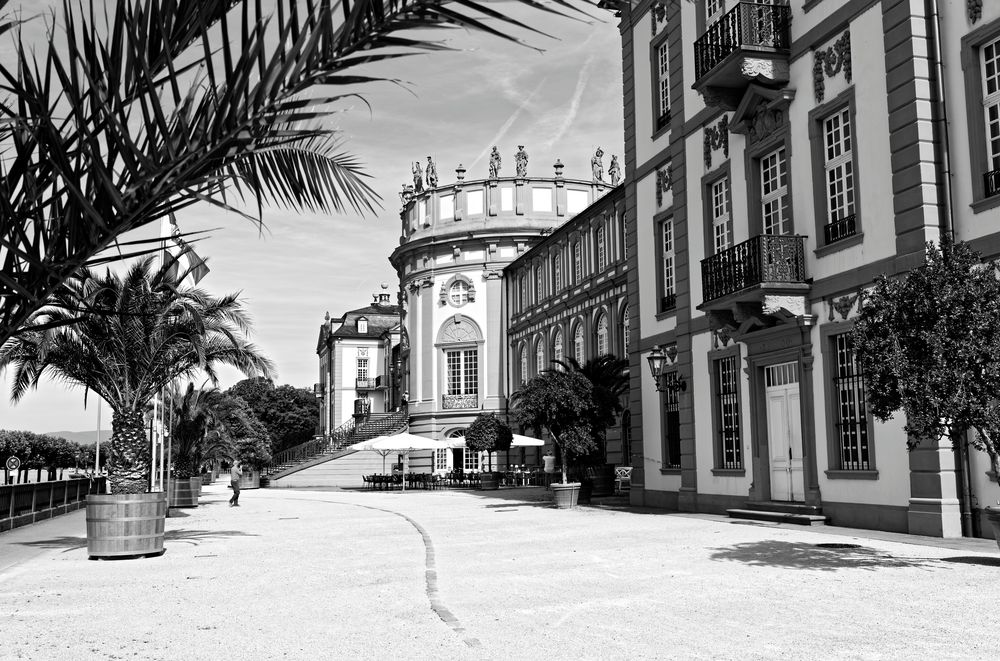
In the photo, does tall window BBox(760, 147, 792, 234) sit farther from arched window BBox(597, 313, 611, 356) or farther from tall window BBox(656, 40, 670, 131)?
arched window BBox(597, 313, 611, 356)

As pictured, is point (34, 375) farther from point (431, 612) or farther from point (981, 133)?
point (981, 133)

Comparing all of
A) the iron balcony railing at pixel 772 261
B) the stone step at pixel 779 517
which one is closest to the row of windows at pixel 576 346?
the stone step at pixel 779 517

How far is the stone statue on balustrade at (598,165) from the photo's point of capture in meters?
55.3

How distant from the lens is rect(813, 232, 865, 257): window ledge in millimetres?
15841

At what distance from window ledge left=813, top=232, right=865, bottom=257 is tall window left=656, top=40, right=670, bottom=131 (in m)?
7.79

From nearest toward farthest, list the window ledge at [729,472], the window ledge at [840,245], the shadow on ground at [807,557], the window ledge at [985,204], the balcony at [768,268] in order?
the shadow on ground at [807,557], the window ledge at [985,204], the window ledge at [840,245], the balcony at [768,268], the window ledge at [729,472]

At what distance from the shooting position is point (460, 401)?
53.3 metres

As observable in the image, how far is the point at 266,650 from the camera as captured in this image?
6.95m

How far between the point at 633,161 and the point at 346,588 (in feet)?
56.9

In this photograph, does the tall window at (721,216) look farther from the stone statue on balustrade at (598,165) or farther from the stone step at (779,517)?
the stone statue on balustrade at (598,165)

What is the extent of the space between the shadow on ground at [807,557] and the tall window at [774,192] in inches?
272

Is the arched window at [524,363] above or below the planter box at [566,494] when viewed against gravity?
above

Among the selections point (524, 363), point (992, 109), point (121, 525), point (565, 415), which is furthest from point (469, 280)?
point (992, 109)

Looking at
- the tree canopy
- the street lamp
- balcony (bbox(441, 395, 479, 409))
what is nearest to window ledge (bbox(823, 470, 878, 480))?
the tree canopy
